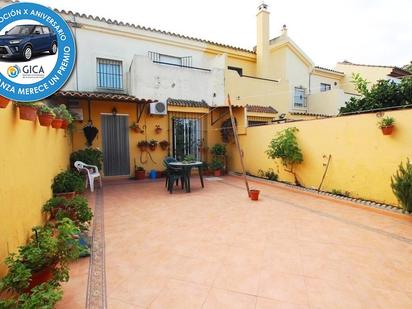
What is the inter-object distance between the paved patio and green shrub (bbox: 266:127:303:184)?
217 centimetres

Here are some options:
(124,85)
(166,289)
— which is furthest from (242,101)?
(166,289)

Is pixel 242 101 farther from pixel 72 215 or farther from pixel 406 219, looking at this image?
pixel 72 215

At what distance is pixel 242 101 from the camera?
12023 millimetres

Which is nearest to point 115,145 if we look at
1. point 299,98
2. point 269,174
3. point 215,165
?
point 215,165

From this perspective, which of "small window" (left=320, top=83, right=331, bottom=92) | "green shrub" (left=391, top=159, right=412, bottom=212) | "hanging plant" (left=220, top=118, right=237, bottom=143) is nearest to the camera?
"green shrub" (left=391, top=159, right=412, bottom=212)

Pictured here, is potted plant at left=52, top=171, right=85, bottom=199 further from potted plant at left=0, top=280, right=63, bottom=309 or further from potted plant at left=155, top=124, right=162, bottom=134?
potted plant at left=155, top=124, right=162, bottom=134

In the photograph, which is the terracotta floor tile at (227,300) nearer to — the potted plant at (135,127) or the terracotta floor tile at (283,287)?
the terracotta floor tile at (283,287)

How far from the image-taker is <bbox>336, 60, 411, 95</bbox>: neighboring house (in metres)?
14.8

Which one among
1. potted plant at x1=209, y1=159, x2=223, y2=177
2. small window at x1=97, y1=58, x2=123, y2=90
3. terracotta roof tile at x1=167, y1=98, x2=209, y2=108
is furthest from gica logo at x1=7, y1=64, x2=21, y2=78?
potted plant at x1=209, y1=159, x2=223, y2=177

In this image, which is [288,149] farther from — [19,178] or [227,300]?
[19,178]

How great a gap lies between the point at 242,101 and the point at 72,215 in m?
9.72

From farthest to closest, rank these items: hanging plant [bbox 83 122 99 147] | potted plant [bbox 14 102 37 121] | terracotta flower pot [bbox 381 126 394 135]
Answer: hanging plant [bbox 83 122 99 147]
terracotta flower pot [bbox 381 126 394 135]
potted plant [bbox 14 102 37 121]

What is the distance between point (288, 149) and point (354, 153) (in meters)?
1.89

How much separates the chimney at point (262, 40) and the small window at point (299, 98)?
2.87 m
